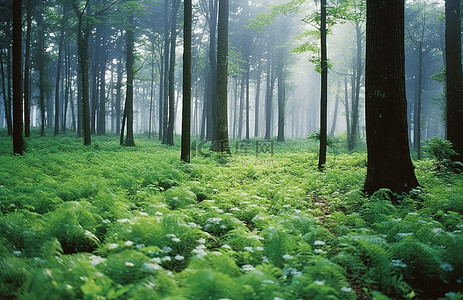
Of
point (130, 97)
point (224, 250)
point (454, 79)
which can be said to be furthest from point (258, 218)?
point (130, 97)

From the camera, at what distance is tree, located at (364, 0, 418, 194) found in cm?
581

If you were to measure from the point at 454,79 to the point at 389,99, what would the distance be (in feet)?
20.7

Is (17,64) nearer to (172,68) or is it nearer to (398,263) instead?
(172,68)

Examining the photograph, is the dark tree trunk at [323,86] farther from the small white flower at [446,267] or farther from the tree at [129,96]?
the tree at [129,96]

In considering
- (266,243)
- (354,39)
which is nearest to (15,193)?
(266,243)

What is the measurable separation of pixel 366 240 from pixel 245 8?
3165 centimetres

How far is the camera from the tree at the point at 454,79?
9641 millimetres

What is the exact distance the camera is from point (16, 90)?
10477mm

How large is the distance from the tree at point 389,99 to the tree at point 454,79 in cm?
561

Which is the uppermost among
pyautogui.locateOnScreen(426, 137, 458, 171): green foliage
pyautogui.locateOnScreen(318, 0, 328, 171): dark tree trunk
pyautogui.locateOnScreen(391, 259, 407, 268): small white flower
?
pyautogui.locateOnScreen(318, 0, 328, 171): dark tree trunk

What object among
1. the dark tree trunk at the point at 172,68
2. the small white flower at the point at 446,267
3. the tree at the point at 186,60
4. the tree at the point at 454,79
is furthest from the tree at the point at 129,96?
the small white flower at the point at 446,267

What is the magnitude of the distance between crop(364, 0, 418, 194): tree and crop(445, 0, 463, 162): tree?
5609 mm

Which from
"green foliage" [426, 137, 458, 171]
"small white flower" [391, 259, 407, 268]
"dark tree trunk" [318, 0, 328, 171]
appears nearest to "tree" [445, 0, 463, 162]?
"green foliage" [426, 137, 458, 171]

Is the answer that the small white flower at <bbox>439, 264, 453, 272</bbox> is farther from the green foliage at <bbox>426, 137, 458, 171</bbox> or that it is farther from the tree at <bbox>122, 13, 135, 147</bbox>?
the tree at <bbox>122, 13, 135, 147</bbox>
